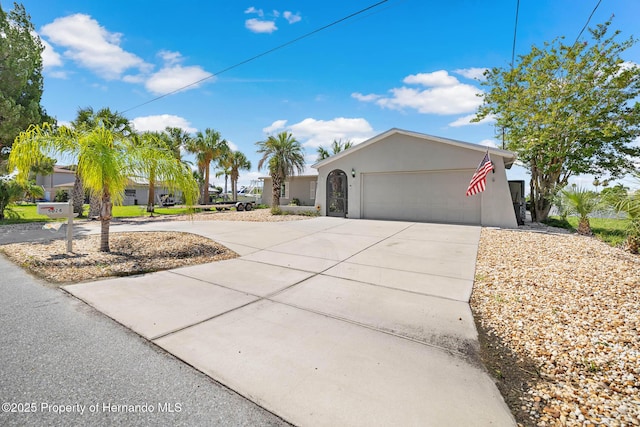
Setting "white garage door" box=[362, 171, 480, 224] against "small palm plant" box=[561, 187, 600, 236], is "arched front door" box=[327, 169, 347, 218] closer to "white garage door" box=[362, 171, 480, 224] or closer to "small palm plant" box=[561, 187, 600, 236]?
"white garage door" box=[362, 171, 480, 224]

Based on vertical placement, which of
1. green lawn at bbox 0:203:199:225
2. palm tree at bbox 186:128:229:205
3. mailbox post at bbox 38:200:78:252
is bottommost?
green lawn at bbox 0:203:199:225

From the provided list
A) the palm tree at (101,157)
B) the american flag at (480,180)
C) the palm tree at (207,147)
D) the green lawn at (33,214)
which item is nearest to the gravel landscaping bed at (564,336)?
the american flag at (480,180)

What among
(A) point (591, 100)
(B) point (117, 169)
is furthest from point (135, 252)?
(A) point (591, 100)

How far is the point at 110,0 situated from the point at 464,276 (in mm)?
14823

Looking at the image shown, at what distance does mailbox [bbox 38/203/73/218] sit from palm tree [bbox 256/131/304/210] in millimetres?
14891

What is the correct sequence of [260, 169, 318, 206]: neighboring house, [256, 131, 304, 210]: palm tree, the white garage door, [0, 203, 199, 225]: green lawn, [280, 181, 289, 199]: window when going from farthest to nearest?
1. [280, 181, 289, 199]: window
2. [260, 169, 318, 206]: neighboring house
3. [256, 131, 304, 210]: palm tree
4. [0, 203, 199, 225]: green lawn
5. the white garage door

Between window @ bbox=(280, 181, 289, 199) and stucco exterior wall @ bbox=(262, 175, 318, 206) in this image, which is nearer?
stucco exterior wall @ bbox=(262, 175, 318, 206)

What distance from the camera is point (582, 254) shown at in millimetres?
6121

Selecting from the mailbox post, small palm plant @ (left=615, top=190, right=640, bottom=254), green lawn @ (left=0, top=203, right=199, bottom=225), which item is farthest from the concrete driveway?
green lawn @ (left=0, top=203, right=199, bottom=225)

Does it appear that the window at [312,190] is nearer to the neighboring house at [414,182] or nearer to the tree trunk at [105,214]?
→ the neighboring house at [414,182]

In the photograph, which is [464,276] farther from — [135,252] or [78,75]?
[78,75]

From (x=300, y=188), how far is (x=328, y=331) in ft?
68.9

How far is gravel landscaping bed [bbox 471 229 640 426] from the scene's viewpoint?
6.66 ft

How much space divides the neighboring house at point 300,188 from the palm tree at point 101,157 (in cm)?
1587
